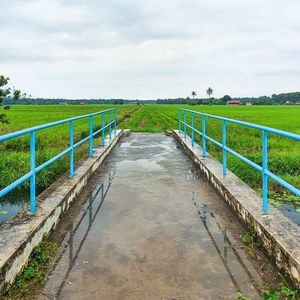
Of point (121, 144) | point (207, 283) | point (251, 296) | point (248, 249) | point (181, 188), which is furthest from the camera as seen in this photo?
point (121, 144)

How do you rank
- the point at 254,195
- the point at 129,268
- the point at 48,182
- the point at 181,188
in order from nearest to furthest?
1. the point at 129,268
2. the point at 254,195
3. the point at 181,188
4. the point at 48,182

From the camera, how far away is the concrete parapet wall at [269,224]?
2992 millimetres

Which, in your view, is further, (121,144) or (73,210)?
(121,144)

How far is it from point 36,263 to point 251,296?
1864 millimetres

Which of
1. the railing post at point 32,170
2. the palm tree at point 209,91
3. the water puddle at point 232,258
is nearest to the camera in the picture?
the water puddle at point 232,258

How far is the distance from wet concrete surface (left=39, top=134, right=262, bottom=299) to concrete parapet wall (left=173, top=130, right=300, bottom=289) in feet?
0.67

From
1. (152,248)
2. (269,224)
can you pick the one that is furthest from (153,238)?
(269,224)

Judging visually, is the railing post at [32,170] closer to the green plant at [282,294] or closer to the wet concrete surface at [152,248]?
the wet concrete surface at [152,248]

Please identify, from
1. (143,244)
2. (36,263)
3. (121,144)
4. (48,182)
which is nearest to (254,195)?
(143,244)

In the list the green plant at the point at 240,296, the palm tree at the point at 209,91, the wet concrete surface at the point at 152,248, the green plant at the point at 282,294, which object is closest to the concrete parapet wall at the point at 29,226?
the wet concrete surface at the point at 152,248

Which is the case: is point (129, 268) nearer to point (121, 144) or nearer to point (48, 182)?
point (48, 182)

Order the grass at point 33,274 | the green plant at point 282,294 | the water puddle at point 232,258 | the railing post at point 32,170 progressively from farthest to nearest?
the railing post at point 32,170, the water puddle at point 232,258, the grass at point 33,274, the green plant at point 282,294

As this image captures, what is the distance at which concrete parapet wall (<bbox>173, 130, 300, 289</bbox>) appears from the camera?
2.99 metres

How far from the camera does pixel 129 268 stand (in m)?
3.24
